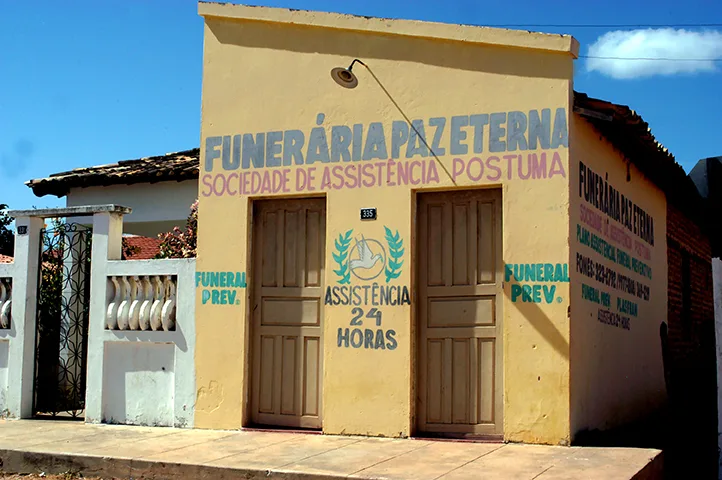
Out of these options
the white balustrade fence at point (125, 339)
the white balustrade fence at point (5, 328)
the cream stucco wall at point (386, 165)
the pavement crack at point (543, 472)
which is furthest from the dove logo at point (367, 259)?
the white balustrade fence at point (5, 328)

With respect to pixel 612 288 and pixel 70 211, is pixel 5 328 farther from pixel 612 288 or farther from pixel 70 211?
pixel 612 288

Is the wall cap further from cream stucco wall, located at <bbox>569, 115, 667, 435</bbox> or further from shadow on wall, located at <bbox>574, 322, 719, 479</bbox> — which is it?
shadow on wall, located at <bbox>574, 322, 719, 479</bbox>

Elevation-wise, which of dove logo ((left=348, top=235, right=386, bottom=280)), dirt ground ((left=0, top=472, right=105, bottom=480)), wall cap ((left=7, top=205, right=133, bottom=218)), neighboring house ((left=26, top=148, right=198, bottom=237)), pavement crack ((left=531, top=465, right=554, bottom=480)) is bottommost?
dirt ground ((left=0, top=472, right=105, bottom=480))

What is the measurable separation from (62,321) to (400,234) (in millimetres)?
4466

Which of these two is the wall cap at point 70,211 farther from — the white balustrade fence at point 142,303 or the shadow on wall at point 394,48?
the shadow on wall at point 394,48

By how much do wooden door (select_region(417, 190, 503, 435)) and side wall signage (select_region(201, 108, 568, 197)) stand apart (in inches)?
12.9

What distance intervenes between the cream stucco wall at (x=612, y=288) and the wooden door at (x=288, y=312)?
256cm

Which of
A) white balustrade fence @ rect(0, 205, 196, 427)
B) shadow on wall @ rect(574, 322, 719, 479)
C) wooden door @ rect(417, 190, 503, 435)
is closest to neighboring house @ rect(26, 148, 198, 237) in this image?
white balustrade fence @ rect(0, 205, 196, 427)

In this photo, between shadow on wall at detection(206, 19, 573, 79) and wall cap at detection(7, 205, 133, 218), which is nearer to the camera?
shadow on wall at detection(206, 19, 573, 79)

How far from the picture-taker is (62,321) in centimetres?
1014

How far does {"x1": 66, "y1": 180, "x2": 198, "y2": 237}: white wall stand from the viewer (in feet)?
48.3

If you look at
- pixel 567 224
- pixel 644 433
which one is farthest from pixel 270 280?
pixel 644 433

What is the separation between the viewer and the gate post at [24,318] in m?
9.76

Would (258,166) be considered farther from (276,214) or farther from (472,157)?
(472,157)
